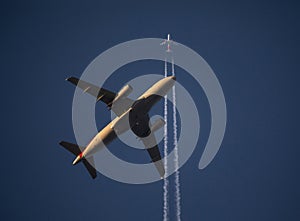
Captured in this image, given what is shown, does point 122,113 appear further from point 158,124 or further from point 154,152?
point 154,152

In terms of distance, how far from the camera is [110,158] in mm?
75375

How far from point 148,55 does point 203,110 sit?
36.9 m

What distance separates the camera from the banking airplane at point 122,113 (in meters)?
54.5

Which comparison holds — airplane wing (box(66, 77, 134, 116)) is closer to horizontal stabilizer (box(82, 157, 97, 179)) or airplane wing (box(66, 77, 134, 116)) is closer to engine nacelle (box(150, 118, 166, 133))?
engine nacelle (box(150, 118, 166, 133))

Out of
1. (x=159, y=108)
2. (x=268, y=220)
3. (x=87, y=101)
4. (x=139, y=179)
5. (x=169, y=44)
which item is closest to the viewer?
(x=169, y=44)

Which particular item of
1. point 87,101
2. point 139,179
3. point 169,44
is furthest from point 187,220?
point 169,44

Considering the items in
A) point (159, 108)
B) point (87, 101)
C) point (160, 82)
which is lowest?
point (160, 82)

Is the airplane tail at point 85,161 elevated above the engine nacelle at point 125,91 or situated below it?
below

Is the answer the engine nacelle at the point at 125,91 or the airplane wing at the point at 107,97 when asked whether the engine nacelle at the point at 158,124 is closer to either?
the airplane wing at the point at 107,97

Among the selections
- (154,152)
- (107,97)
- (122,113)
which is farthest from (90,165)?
(107,97)

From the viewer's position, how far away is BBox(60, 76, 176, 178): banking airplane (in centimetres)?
5447

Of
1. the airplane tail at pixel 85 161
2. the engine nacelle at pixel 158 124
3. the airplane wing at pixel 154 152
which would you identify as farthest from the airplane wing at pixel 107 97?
the airplane wing at pixel 154 152

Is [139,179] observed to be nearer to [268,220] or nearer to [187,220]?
[187,220]

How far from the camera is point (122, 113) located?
189ft
